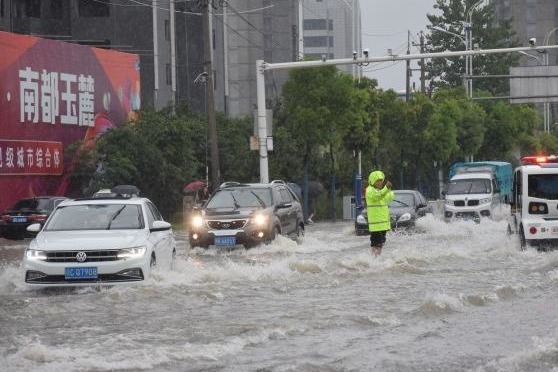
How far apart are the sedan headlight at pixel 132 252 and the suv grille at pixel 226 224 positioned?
9.59m

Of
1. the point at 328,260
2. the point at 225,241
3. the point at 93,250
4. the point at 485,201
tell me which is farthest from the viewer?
the point at 485,201

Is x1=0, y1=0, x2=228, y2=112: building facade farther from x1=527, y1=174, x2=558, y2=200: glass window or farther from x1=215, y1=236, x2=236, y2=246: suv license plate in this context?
x1=527, y1=174, x2=558, y2=200: glass window

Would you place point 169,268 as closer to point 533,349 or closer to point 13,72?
point 533,349

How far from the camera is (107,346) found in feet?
39.9

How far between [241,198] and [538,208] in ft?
23.6

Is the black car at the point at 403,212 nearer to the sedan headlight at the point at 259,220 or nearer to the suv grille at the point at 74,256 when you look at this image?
the sedan headlight at the point at 259,220

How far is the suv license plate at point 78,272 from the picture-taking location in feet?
57.3

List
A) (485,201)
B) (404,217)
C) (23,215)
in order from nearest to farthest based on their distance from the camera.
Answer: (404,217) < (23,215) < (485,201)

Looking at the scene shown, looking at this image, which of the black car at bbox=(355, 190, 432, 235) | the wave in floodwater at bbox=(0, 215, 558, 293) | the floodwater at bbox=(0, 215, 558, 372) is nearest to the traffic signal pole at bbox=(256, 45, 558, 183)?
the black car at bbox=(355, 190, 432, 235)

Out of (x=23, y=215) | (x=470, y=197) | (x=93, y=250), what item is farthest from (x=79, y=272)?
(x=470, y=197)

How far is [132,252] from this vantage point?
17781 millimetres

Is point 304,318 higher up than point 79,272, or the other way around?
point 79,272

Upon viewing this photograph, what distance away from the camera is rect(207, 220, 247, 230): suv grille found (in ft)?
90.2

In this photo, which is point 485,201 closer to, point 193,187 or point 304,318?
point 193,187
